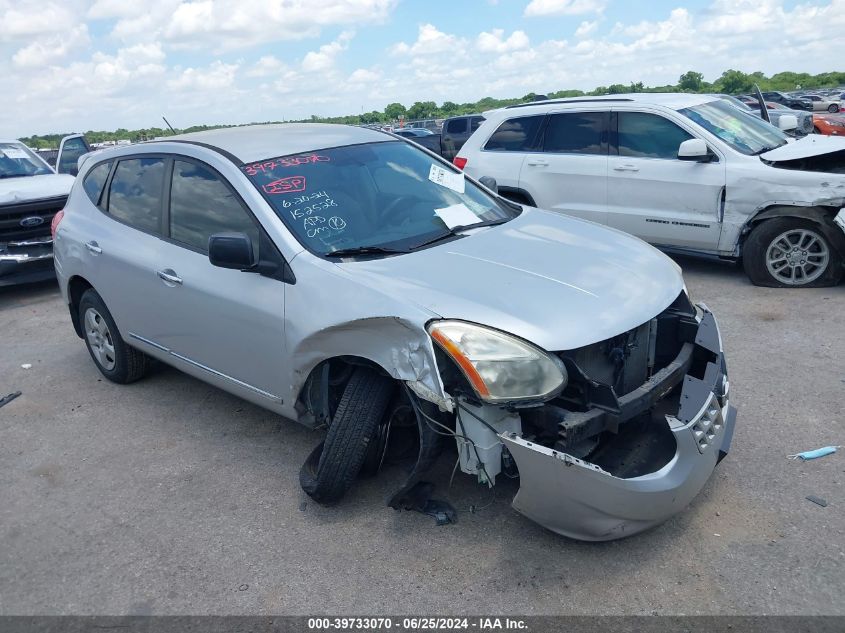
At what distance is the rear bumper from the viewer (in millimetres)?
8000

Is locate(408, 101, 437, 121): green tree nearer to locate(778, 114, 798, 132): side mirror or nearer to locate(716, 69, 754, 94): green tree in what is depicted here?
locate(716, 69, 754, 94): green tree

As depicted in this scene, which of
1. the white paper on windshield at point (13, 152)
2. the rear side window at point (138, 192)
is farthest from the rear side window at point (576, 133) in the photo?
the white paper on windshield at point (13, 152)

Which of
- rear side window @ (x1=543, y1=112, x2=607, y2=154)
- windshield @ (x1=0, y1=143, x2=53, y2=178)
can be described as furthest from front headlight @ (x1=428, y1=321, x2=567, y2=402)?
windshield @ (x1=0, y1=143, x2=53, y2=178)

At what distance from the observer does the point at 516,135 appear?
804 centimetres

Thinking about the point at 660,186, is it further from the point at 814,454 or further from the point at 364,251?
the point at 364,251

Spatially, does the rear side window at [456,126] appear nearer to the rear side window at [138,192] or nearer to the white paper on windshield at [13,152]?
the white paper on windshield at [13,152]

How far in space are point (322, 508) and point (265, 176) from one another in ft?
5.83

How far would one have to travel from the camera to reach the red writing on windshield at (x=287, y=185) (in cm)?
380

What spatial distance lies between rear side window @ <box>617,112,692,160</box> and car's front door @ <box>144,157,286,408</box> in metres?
4.64

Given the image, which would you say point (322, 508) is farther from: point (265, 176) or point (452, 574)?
point (265, 176)

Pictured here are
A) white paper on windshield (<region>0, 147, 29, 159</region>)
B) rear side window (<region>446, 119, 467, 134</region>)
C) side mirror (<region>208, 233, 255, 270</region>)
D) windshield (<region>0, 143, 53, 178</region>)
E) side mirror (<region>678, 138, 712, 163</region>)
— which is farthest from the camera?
rear side window (<region>446, 119, 467, 134</region>)

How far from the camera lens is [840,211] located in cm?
590

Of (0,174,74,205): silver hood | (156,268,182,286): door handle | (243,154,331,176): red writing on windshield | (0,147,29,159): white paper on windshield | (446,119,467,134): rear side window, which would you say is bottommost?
(156,268,182,286): door handle

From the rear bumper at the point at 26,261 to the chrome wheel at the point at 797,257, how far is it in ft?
25.2
